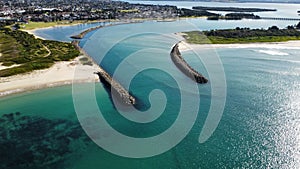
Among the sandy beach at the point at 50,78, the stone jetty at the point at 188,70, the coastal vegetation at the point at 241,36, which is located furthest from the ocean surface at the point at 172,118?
the coastal vegetation at the point at 241,36

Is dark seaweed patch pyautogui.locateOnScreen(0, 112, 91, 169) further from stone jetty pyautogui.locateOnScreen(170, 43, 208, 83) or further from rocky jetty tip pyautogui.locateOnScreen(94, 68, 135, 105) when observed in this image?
stone jetty pyautogui.locateOnScreen(170, 43, 208, 83)

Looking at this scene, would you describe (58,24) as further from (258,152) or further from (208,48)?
(258,152)

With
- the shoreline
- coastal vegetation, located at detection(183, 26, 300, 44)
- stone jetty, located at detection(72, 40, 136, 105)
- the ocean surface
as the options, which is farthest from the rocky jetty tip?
coastal vegetation, located at detection(183, 26, 300, 44)

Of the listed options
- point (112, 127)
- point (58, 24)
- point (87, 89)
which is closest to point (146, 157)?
point (112, 127)

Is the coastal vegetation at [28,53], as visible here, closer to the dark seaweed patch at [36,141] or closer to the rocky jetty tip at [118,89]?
the rocky jetty tip at [118,89]

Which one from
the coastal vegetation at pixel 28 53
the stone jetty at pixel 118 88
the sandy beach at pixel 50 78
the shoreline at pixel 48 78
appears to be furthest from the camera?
the coastal vegetation at pixel 28 53

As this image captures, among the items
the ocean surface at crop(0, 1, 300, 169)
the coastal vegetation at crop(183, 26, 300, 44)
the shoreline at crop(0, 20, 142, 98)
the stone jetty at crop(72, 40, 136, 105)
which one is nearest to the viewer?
the ocean surface at crop(0, 1, 300, 169)
